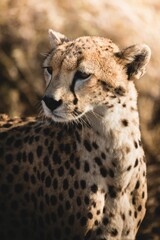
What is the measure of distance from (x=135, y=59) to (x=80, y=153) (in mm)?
541

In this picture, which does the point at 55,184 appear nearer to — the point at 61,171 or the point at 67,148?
the point at 61,171

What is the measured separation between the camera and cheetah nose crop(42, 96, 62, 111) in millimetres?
3131

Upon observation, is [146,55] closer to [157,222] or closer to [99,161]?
[99,161]

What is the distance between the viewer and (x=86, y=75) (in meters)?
3.20

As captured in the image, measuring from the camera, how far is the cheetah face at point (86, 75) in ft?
10.4

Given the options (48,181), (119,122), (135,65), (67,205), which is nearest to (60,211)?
(67,205)

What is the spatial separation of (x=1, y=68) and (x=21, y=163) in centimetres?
129

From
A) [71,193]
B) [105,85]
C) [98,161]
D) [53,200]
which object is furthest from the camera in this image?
[53,200]

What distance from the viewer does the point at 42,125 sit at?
3777 millimetres

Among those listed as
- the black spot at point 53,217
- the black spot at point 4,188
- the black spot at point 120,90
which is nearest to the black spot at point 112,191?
the black spot at point 53,217

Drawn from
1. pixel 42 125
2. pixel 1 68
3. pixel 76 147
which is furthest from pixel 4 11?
pixel 76 147

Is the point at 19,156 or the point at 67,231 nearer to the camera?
the point at 67,231

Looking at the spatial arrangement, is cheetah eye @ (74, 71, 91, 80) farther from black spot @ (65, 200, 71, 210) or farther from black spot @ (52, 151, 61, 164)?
black spot @ (65, 200, 71, 210)

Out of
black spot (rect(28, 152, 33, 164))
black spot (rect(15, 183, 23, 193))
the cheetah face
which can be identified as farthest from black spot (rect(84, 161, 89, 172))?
black spot (rect(15, 183, 23, 193))
